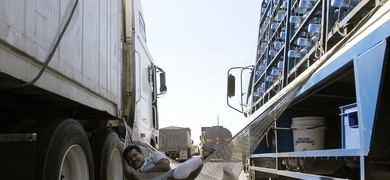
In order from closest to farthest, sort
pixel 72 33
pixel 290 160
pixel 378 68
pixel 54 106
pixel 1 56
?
pixel 1 56
pixel 378 68
pixel 72 33
pixel 54 106
pixel 290 160

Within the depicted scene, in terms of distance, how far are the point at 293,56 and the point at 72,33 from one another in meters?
2.55

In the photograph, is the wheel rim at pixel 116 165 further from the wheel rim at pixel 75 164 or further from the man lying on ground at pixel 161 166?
the wheel rim at pixel 75 164

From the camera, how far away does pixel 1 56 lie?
2.02 meters

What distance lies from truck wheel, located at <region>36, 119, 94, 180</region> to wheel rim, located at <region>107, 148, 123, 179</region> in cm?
105

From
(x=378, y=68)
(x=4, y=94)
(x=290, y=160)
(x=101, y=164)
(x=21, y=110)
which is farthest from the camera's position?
(x=290, y=160)

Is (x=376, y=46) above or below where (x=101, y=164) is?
above

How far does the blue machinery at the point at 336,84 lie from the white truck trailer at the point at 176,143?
18.1m

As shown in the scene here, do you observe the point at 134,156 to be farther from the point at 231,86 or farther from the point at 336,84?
the point at 231,86

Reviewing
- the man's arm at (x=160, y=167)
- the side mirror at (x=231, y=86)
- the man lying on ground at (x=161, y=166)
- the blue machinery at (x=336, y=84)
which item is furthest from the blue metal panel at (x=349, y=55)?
the side mirror at (x=231, y=86)

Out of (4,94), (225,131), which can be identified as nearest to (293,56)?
(4,94)

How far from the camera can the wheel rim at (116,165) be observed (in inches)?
177

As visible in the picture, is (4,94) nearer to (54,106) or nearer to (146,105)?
(54,106)

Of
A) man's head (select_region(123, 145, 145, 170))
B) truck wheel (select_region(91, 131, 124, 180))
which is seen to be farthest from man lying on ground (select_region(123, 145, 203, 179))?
truck wheel (select_region(91, 131, 124, 180))

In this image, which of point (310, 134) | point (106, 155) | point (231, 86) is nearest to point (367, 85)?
point (310, 134)
